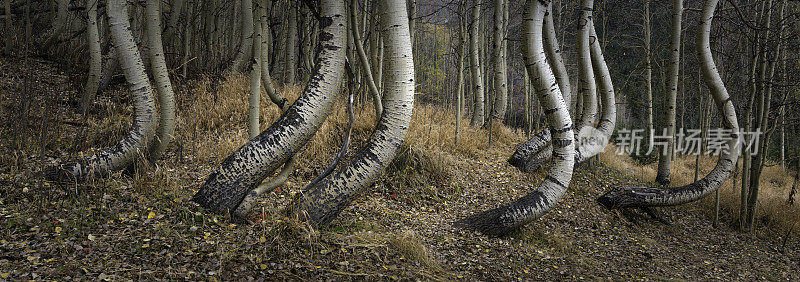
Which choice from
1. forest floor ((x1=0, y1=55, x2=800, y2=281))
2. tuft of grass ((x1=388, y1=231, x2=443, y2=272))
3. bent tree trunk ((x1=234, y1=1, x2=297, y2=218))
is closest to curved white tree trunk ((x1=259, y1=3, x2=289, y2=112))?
bent tree trunk ((x1=234, y1=1, x2=297, y2=218))

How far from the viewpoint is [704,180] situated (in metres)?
6.35

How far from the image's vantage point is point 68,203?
341cm

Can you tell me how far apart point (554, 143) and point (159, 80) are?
4157 millimetres

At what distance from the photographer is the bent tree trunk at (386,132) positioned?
11.5ft

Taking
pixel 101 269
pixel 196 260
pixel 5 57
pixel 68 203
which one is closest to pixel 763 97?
pixel 196 260

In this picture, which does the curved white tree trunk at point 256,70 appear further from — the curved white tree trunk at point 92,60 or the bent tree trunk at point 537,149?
the bent tree trunk at point 537,149

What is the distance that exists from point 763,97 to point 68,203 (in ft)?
28.4

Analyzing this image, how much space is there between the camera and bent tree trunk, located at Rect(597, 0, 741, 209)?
6.18 m

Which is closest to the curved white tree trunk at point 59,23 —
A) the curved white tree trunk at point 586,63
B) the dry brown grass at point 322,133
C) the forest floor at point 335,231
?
the forest floor at point 335,231

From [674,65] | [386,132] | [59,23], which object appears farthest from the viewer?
[59,23]

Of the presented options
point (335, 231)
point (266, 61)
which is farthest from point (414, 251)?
point (266, 61)

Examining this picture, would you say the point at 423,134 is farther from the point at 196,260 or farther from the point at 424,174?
the point at 196,260

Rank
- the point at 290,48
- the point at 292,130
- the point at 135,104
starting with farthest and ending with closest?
the point at 290,48
the point at 135,104
the point at 292,130

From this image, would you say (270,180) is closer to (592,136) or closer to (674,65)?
(592,136)
